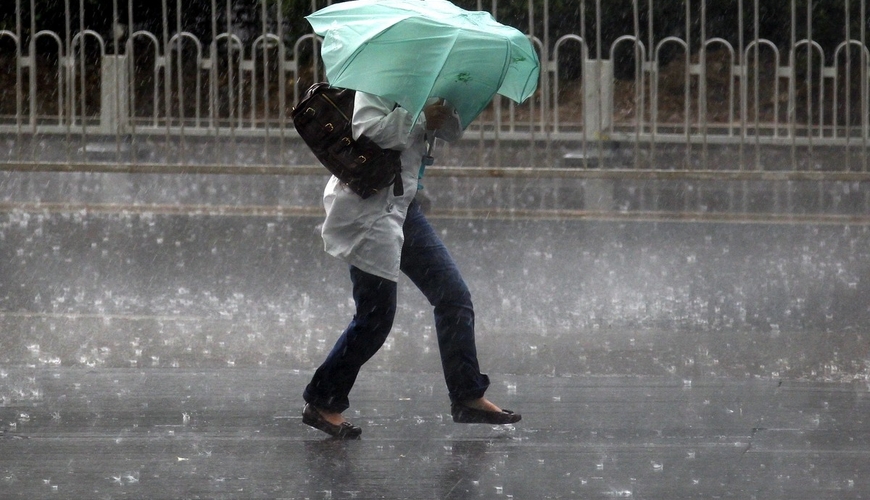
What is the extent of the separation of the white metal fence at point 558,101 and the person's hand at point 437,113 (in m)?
7.32

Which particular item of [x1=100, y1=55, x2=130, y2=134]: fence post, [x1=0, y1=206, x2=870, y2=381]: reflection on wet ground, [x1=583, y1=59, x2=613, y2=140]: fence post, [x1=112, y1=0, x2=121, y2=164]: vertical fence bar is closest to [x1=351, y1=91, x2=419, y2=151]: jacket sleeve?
[x1=0, y1=206, x2=870, y2=381]: reflection on wet ground

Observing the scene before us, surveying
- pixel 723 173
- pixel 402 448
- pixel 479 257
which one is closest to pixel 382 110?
pixel 402 448

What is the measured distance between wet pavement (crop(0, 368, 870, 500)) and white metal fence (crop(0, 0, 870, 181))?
6429mm

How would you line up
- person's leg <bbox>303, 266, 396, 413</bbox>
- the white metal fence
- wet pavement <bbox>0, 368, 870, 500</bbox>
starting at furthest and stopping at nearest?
the white metal fence
person's leg <bbox>303, 266, 396, 413</bbox>
wet pavement <bbox>0, 368, 870, 500</bbox>

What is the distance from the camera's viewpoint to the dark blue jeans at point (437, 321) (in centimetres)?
533

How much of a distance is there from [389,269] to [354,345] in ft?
1.20

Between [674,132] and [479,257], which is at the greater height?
[674,132]

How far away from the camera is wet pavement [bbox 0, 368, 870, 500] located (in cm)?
475

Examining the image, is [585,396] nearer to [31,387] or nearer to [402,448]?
[402,448]

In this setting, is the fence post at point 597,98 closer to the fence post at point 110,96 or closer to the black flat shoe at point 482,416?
the fence post at point 110,96

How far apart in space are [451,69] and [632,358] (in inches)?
90.8

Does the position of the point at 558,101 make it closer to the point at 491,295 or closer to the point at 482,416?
the point at 491,295

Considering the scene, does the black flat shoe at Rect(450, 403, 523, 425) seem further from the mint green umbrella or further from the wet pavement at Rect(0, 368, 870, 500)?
the mint green umbrella

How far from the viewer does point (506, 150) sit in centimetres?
1551
